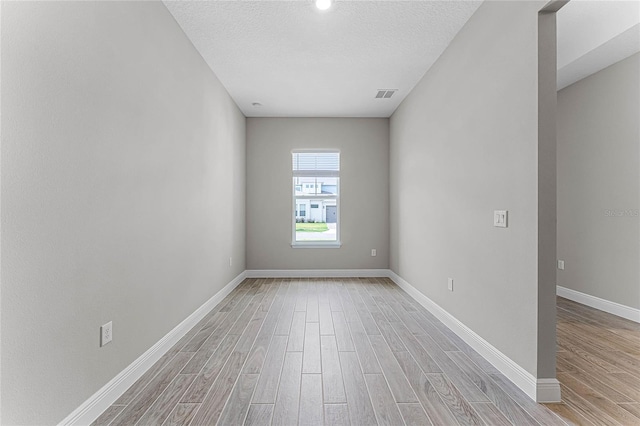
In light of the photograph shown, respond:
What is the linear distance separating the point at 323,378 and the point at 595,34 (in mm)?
4008

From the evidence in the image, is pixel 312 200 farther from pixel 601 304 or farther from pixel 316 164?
pixel 601 304

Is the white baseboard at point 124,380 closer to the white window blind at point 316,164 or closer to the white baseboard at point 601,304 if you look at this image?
the white window blind at point 316,164

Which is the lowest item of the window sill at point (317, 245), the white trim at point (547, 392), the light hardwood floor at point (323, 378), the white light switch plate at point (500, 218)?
the light hardwood floor at point (323, 378)

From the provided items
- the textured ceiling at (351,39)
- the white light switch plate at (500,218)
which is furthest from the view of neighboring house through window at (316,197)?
the white light switch plate at (500,218)

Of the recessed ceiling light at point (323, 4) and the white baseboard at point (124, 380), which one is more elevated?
the recessed ceiling light at point (323, 4)

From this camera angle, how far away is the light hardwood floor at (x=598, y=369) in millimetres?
1794

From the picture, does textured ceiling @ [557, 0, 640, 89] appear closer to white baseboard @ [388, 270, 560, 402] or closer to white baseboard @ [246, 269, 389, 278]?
white baseboard @ [388, 270, 560, 402]

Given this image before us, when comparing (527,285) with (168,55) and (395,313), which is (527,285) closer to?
(395,313)

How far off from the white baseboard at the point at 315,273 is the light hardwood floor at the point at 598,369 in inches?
111

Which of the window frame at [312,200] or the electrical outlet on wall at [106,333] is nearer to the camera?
the electrical outlet on wall at [106,333]

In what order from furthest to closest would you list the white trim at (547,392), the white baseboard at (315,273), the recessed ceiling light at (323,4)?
the white baseboard at (315,273) < the recessed ceiling light at (323,4) < the white trim at (547,392)

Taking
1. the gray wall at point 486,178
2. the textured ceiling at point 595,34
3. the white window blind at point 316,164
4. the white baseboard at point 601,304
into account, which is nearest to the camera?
the gray wall at point 486,178

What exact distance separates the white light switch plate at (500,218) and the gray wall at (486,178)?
44mm

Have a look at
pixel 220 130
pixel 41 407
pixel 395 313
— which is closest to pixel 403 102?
pixel 220 130
